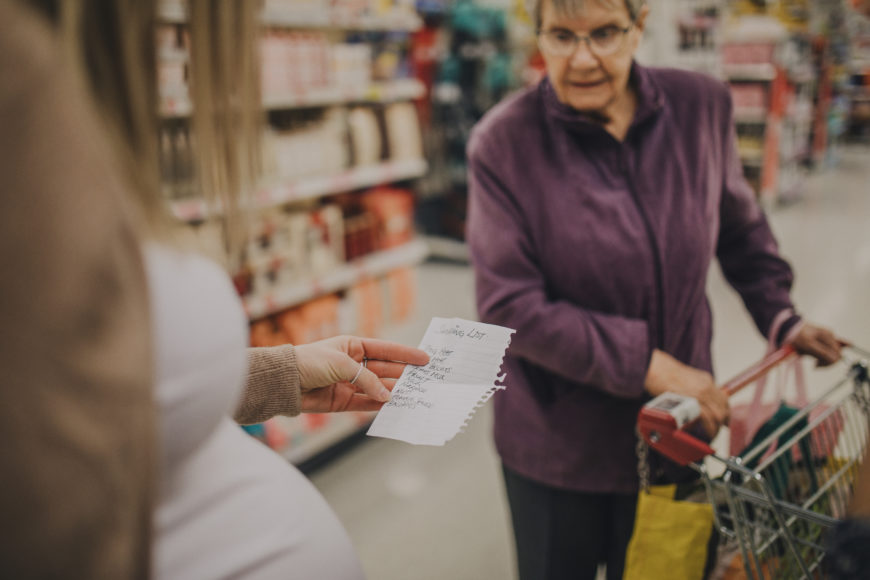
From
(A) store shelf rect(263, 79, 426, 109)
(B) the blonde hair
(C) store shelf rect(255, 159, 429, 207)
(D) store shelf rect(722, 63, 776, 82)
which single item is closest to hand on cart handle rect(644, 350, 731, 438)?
(B) the blonde hair

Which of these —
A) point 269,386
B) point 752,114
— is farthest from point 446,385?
point 752,114

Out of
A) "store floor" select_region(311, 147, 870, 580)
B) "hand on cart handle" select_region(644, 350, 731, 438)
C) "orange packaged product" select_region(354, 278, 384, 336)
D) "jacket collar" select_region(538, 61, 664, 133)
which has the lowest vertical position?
"store floor" select_region(311, 147, 870, 580)

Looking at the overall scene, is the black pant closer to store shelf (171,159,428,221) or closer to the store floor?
the store floor

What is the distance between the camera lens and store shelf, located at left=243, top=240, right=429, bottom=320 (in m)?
A: 2.99

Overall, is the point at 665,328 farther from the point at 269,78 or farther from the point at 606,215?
the point at 269,78

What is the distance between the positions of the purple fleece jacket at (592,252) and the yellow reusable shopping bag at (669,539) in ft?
0.78

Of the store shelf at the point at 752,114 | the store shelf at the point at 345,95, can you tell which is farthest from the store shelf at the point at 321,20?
the store shelf at the point at 752,114

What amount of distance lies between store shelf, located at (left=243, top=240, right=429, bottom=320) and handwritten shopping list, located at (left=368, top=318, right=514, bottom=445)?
7.12 ft

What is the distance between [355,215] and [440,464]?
4.56 feet

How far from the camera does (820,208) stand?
7.95 m

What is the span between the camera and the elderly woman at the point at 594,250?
1393 mm

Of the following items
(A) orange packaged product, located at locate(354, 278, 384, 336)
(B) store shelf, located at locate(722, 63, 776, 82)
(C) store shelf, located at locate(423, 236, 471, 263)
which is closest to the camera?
(A) orange packaged product, located at locate(354, 278, 384, 336)

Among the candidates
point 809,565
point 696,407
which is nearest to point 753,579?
point 809,565

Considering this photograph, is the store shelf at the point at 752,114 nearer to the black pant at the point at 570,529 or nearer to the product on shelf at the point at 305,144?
the product on shelf at the point at 305,144
